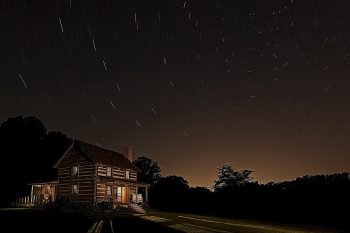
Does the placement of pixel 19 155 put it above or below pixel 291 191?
above

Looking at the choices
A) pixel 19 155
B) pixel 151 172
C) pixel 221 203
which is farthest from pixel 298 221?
pixel 151 172

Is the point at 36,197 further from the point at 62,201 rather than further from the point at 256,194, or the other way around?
the point at 256,194

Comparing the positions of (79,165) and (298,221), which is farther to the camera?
(79,165)

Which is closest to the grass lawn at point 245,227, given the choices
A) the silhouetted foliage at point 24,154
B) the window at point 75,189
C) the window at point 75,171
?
the window at point 75,189

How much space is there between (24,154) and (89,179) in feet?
79.7

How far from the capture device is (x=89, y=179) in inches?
1896

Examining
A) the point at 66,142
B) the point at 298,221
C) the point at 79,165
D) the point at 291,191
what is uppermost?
the point at 66,142

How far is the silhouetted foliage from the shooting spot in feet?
213

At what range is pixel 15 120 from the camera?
2849 inches

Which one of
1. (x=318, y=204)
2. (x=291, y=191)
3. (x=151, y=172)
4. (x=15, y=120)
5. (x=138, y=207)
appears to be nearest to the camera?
(x=318, y=204)

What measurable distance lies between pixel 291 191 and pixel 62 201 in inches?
934

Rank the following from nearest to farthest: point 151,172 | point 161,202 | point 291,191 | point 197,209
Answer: point 291,191
point 197,209
point 161,202
point 151,172

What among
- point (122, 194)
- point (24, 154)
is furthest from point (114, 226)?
point (24, 154)

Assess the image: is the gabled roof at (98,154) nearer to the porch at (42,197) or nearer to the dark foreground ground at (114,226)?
the porch at (42,197)
